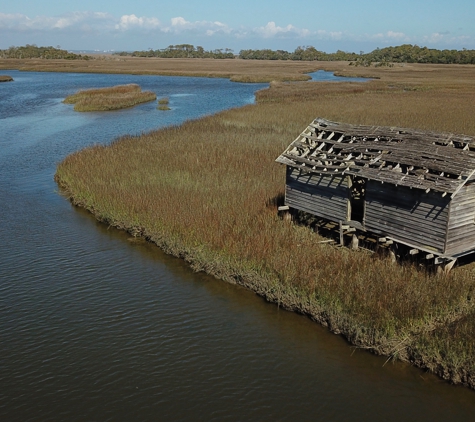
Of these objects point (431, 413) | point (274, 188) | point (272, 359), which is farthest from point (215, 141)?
point (431, 413)

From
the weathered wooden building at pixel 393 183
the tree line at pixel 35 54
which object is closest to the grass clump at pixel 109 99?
Result: the weathered wooden building at pixel 393 183

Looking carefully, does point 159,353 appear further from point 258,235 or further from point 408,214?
point 408,214

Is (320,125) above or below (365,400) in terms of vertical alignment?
above

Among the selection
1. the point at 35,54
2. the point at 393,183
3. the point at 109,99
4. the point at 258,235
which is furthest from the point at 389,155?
the point at 35,54

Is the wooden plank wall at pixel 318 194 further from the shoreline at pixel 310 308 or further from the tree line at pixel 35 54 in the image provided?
the tree line at pixel 35 54

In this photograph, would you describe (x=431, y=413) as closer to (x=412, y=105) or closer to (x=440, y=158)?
(x=440, y=158)

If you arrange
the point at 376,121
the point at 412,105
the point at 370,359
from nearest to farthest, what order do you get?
the point at 370,359 < the point at 376,121 < the point at 412,105

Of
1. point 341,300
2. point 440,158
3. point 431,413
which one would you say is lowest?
point 431,413
